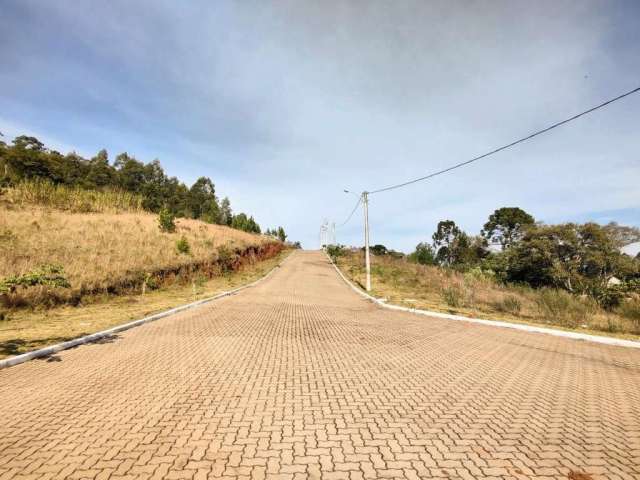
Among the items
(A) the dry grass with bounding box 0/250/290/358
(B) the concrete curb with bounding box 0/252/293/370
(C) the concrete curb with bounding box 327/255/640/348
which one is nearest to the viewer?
(B) the concrete curb with bounding box 0/252/293/370

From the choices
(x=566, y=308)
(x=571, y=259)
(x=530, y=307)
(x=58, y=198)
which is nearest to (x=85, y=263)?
(x=58, y=198)

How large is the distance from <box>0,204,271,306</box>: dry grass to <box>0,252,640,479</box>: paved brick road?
819 centimetres

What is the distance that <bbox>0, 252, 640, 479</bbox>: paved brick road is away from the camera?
3.44 m

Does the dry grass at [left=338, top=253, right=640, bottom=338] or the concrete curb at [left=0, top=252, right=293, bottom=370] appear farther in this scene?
the dry grass at [left=338, top=253, right=640, bottom=338]

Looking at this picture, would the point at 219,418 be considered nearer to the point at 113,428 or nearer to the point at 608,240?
the point at 113,428

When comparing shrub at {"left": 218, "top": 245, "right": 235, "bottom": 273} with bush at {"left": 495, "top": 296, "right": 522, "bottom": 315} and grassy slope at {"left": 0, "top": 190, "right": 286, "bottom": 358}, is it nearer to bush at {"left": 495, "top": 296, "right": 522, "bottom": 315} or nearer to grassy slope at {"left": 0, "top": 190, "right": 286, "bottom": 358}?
grassy slope at {"left": 0, "top": 190, "right": 286, "bottom": 358}

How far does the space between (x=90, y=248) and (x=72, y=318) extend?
8.66m

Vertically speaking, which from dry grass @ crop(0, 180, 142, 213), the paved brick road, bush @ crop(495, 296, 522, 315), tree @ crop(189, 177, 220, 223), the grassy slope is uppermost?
tree @ crop(189, 177, 220, 223)

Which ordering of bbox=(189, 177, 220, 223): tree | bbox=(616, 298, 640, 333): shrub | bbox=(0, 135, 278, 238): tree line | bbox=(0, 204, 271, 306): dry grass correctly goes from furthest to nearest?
bbox=(189, 177, 220, 223): tree < bbox=(0, 135, 278, 238): tree line < bbox=(0, 204, 271, 306): dry grass < bbox=(616, 298, 640, 333): shrub

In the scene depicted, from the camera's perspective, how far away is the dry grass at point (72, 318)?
26.1ft

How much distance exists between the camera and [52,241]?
672 inches

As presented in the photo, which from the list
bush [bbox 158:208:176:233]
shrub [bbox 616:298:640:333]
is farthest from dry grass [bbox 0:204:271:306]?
shrub [bbox 616:298:640:333]

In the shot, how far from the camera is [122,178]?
64688 millimetres

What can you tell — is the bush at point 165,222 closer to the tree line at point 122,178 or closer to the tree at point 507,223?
the tree line at point 122,178
